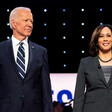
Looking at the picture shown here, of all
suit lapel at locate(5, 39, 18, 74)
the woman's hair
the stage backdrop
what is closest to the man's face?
suit lapel at locate(5, 39, 18, 74)

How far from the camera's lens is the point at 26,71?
2.66 m

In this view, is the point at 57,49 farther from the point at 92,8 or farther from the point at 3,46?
the point at 3,46

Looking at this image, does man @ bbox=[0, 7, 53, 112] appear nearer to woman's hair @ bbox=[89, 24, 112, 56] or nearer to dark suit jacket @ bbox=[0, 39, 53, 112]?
dark suit jacket @ bbox=[0, 39, 53, 112]

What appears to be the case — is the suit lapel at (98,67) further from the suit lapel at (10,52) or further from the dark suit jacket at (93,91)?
the suit lapel at (10,52)

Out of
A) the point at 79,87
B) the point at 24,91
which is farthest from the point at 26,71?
the point at 79,87

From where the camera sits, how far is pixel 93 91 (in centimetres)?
297

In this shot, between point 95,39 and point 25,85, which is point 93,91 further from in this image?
point 25,85

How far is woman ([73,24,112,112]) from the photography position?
2934 mm

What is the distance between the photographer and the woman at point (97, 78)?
2.93 m

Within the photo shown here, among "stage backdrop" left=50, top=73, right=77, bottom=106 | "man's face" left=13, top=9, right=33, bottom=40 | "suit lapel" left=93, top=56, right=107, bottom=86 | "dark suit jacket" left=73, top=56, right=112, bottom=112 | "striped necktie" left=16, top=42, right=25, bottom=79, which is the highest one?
"man's face" left=13, top=9, right=33, bottom=40

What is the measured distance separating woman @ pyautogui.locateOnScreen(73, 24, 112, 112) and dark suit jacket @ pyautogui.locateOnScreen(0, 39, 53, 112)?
43 cm

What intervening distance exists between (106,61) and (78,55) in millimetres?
3438

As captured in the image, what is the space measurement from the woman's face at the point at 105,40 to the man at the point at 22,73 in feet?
1.95

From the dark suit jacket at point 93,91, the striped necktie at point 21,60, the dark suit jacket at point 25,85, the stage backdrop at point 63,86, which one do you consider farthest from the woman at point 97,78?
the stage backdrop at point 63,86
